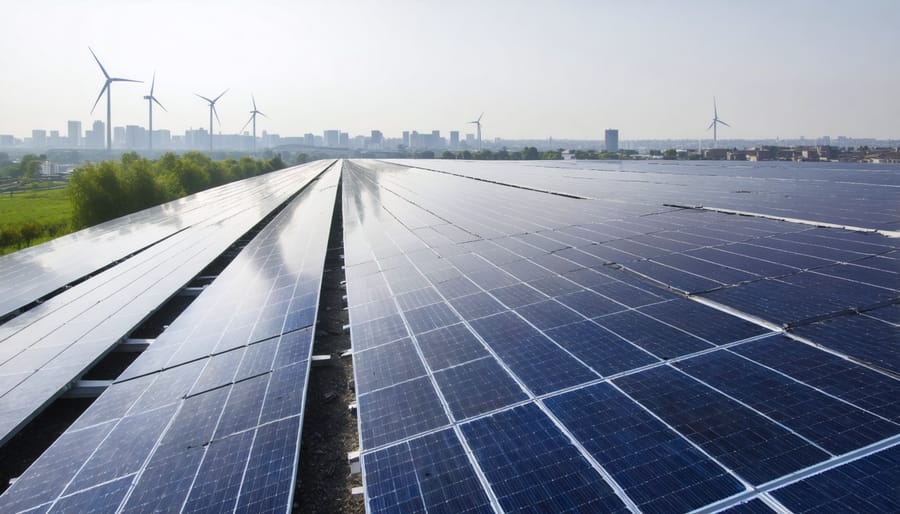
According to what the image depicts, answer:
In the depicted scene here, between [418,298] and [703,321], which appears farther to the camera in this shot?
[418,298]

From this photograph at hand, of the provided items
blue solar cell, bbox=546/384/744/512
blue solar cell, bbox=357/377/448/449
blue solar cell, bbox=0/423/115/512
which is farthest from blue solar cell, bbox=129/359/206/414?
blue solar cell, bbox=546/384/744/512

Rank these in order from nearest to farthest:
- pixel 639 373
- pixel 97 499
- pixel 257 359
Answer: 1. pixel 97 499
2. pixel 639 373
3. pixel 257 359

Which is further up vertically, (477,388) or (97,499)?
(477,388)

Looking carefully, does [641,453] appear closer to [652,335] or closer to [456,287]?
[652,335]

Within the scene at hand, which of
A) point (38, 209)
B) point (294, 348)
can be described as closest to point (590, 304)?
point (294, 348)

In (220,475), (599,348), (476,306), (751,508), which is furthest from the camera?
(476,306)

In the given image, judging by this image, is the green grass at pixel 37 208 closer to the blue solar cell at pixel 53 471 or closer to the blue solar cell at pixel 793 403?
the blue solar cell at pixel 53 471
